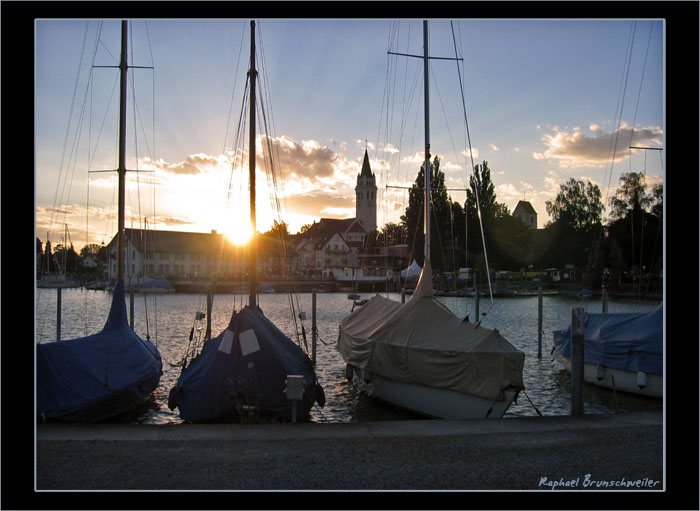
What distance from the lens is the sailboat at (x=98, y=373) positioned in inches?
473

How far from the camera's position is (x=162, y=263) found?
115 meters

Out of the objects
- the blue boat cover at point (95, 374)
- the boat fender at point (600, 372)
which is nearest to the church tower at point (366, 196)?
the boat fender at point (600, 372)

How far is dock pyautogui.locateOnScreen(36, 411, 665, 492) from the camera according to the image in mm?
7375

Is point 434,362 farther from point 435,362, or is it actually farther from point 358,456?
point 358,456

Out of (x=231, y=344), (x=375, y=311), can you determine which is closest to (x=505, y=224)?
(x=375, y=311)

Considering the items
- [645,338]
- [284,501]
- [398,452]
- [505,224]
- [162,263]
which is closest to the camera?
[284,501]

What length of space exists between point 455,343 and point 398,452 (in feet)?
16.0

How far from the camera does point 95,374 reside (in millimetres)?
13008

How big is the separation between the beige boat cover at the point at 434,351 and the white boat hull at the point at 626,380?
495 cm

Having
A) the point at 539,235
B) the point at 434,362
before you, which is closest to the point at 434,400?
the point at 434,362

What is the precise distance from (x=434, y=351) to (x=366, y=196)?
15893 centimetres

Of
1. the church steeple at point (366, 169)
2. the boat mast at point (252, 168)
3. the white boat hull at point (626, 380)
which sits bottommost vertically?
the white boat hull at point (626, 380)

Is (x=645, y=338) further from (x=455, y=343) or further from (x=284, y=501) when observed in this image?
(x=284, y=501)

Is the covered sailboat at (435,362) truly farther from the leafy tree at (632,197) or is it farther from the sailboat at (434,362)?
the leafy tree at (632,197)
